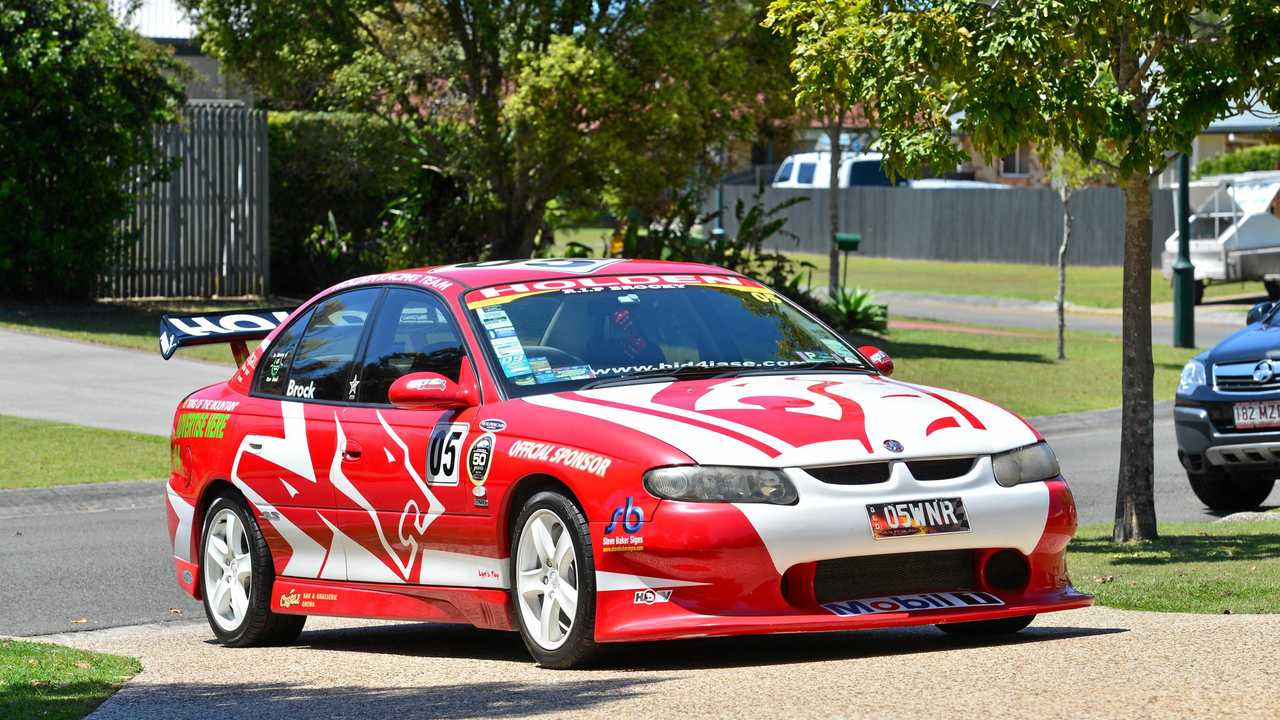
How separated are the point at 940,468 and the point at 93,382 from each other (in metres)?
14.2

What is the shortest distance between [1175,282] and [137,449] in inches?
653

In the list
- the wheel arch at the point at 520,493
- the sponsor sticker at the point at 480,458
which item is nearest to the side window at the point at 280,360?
the sponsor sticker at the point at 480,458

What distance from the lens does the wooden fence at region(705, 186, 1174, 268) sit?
4775 cm

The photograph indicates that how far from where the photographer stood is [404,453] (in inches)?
323

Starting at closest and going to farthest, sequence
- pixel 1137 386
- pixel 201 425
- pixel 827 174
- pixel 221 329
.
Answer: pixel 201 425
pixel 221 329
pixel 1137 386
pixel 827 174

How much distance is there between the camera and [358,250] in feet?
99.9

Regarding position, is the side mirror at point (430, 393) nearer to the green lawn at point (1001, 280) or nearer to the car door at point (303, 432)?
the car door at point (303, 432)

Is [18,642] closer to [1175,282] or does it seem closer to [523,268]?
[523,268]

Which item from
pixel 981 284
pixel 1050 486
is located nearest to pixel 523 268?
pixel 1050 486

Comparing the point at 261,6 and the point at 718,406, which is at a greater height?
the point at 261,6

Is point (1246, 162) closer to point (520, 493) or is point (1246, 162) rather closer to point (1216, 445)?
point (1216, 445)

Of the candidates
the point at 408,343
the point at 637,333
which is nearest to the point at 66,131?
the point at 408,343

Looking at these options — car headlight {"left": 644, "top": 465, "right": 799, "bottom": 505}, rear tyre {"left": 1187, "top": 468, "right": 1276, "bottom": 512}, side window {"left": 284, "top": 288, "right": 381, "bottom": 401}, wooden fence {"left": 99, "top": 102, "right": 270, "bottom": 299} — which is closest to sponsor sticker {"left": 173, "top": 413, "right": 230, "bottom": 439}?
side window {"left": 284, "top": 288, "right": 381, "bottom": 401}

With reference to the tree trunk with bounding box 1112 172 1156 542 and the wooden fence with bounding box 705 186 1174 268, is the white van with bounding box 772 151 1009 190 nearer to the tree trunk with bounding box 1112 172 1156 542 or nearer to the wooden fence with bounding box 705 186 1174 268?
the wooden fence with bounding box 705 186 1174 268
